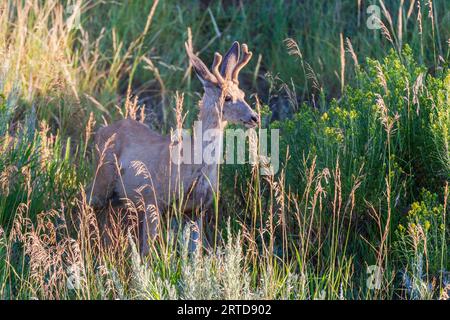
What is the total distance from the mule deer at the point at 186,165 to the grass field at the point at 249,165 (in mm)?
237

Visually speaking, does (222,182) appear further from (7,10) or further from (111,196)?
(7,10)

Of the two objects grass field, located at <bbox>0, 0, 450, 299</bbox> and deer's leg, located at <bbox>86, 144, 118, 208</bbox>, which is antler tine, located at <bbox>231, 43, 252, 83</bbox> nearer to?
grass field, located at <bbox>0, 0, 450, 299</bbox>

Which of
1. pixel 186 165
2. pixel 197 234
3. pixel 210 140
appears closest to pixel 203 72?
pixel 210 140

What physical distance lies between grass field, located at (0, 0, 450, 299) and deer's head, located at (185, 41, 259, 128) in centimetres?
24

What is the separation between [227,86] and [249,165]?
759 millimetres

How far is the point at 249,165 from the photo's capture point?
8117mm

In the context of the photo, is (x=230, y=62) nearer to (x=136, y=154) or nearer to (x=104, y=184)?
(x=136, y=154)

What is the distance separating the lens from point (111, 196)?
27.5 feet

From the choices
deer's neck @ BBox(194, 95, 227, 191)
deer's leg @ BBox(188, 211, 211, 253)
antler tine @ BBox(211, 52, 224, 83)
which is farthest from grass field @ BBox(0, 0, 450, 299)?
Answer: antler tine @ BBox(211, 52, 224, 83)

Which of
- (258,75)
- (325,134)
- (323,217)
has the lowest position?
(323,217)

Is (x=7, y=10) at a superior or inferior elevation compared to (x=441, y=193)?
superior

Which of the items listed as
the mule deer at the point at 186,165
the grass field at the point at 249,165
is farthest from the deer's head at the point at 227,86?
the grass field at the point at 249,165

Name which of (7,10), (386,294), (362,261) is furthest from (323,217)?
(7,10)
